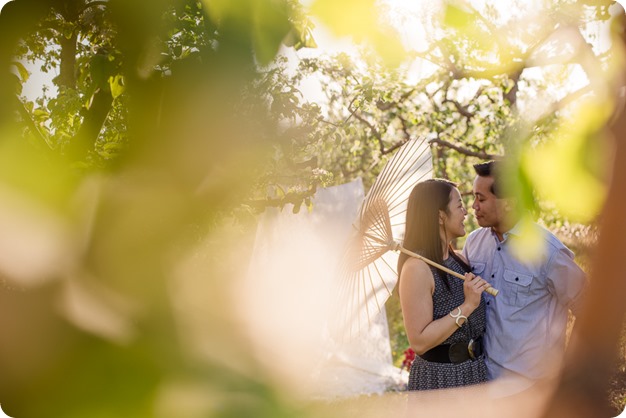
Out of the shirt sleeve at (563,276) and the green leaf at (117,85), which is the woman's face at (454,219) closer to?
the shirt sleeve at (563,276)

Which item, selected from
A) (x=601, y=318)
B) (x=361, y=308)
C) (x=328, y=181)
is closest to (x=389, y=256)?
(x=361, y=308)

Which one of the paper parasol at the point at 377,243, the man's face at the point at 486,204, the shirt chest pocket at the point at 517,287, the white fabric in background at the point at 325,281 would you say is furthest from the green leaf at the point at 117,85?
the white fabric in background at the point at 325,281

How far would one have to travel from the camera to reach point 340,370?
5.48m

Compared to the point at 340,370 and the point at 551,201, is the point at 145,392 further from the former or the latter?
the point at 340,370

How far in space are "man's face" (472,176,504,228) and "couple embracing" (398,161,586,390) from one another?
148 millimetres

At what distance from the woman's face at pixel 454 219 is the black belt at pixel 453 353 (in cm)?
31

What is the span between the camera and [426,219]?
188 cm

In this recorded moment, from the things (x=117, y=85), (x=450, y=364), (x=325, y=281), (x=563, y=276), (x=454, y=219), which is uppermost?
(x=325, y=281)

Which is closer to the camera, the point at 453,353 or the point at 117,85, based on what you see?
the point at 117,85

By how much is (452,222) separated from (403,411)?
1500 millimetres

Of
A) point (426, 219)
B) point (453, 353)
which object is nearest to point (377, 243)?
point (426, 219)

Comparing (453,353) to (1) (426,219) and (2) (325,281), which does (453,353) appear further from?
(2) (325,281)

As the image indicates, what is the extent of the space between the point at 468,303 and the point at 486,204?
610 millimetres

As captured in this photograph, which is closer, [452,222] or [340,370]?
[452,222]
